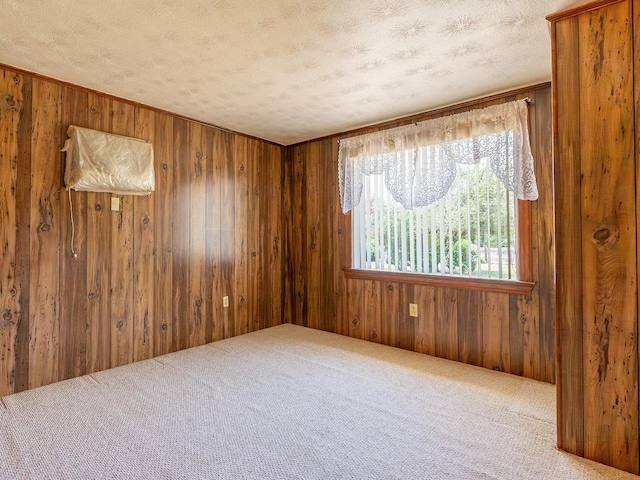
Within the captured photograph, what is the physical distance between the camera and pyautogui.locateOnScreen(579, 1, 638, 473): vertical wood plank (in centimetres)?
155

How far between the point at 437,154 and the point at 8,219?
3.29m

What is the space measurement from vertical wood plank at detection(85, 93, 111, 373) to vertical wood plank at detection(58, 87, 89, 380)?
3cm

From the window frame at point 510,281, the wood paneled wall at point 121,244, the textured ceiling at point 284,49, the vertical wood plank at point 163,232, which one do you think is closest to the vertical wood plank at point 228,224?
the wood paneled wall at point 121,244

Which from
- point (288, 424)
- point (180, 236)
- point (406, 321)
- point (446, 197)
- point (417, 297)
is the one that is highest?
point (446, 197)

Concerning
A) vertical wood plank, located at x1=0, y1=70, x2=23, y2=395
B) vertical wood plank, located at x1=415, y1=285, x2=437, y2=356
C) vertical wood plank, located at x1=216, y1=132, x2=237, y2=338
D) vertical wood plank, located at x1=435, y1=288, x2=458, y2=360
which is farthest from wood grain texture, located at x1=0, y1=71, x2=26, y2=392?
vertical wood plank, located at x1=435, y1=288, x2=458, y2=360

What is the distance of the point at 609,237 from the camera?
1597mm

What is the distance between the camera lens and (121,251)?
2832mm

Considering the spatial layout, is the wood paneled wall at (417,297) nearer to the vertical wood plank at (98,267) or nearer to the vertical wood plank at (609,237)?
the vertical wood plank at (609,237)

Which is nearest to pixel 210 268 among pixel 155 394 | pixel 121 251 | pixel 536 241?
pixel 121 251

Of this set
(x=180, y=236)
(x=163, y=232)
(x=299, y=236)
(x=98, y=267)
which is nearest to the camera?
(x=98, y=267)

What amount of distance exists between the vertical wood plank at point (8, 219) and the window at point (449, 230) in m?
2.86

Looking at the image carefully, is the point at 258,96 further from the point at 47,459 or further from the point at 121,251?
the point at 47,459

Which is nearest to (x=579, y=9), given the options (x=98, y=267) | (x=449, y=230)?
(x=449, y=230)

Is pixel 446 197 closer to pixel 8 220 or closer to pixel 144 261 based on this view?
pixel 144 261
